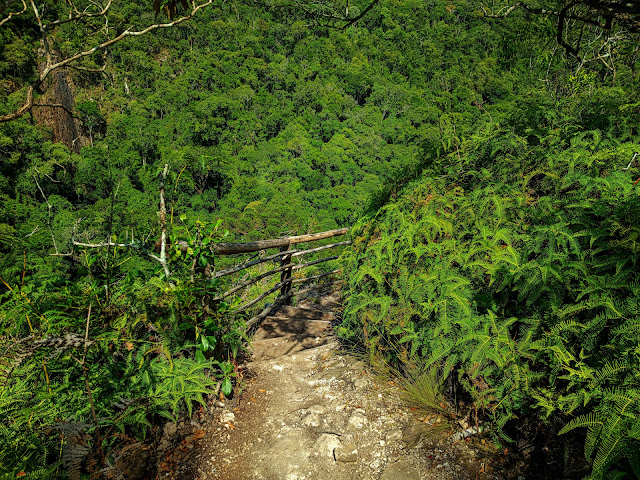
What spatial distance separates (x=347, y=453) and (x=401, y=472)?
324mm

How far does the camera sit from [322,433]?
2.16 metres

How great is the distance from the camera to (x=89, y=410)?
1.88 meters

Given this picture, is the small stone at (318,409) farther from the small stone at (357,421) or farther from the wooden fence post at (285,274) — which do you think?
the wooden fence post at (285,274)

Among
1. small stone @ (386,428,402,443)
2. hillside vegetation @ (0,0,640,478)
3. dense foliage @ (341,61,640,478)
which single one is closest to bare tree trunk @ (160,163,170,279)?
hillside vegetation @ (0,0,640,478)

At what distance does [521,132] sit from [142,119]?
57.6 metres

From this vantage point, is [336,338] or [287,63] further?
[287,63]

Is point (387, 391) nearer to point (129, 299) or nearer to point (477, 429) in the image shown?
point (477, 429)

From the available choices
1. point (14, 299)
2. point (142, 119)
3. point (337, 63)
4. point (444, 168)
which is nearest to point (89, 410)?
point (14, 299)

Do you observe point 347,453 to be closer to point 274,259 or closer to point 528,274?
point 528,274

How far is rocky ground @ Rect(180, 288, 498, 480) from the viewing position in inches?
73.0

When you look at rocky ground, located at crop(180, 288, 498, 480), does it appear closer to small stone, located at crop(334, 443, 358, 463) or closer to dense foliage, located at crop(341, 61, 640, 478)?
small stone, located at crop(334, 443, 358, 463)

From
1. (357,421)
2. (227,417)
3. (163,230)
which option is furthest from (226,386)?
(163,230)

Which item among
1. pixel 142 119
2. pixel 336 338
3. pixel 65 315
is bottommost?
pixel 336 338

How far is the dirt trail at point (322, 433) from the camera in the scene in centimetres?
187
